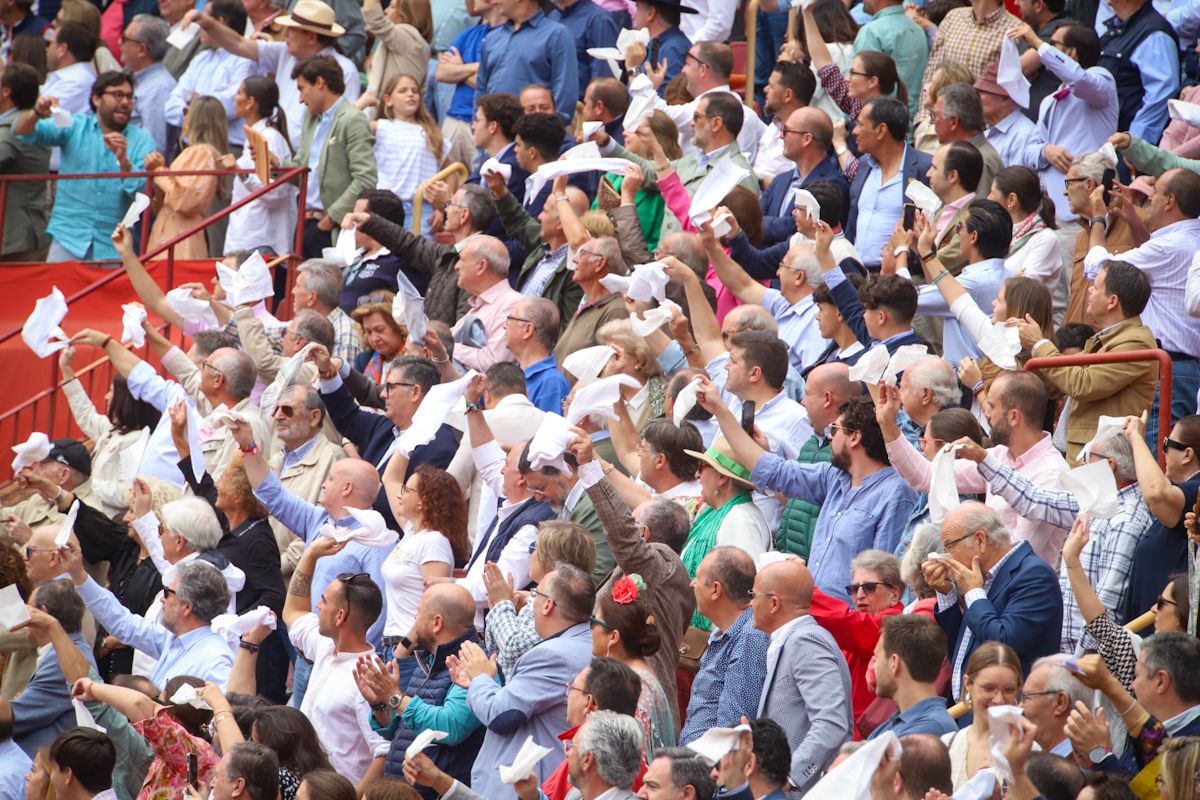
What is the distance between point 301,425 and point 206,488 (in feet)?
2.25

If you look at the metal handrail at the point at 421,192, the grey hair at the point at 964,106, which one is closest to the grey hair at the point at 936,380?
the grey hair at the point at 964,106

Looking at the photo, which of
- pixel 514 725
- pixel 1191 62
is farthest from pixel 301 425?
pixel 1191 62

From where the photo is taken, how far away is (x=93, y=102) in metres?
13.9

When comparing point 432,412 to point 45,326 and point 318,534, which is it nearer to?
point 318,534

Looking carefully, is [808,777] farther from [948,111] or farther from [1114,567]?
[948,111]

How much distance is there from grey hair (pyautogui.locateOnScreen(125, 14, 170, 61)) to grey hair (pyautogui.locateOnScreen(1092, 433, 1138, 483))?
935 centimetres

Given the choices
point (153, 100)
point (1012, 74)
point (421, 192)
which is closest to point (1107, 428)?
point (1012, 74)

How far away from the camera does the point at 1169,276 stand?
929cm

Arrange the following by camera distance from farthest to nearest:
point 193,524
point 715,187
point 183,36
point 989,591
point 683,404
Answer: point 183,36
point 715,187
point 193,524
point 683,404
point 989,591

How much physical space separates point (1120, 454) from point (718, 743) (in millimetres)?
2377

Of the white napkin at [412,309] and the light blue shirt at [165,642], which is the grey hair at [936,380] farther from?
the light blue shirt at [165,642]

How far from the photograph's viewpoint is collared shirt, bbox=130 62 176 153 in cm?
1454

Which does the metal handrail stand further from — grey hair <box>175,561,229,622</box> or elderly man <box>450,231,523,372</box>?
grey hair <box>175,561,229,622</box>

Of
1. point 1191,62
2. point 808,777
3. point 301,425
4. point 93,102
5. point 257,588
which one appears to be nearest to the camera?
point 808,777
